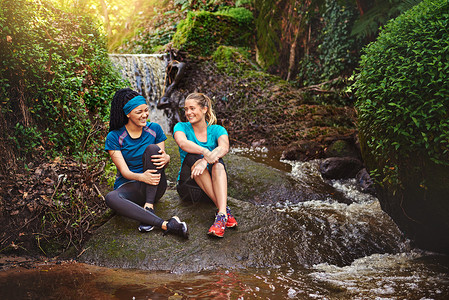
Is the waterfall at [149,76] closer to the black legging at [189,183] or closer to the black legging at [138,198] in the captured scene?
the black legging at [189,183]

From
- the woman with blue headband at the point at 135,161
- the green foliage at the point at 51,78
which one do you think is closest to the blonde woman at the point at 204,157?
the woman with blue headband at the point at 135,161

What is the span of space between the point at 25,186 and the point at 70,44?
9.16ft

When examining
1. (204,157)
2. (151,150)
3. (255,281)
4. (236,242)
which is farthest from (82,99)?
(255,281)

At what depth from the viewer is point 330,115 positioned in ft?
35.0

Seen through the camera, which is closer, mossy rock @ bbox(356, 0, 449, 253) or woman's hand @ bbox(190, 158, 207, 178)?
mossy rock @ bbox(356, 0, 449, 253)

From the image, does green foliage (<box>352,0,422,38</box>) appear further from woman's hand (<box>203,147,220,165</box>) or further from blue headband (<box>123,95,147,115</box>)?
blue headband (<box>123,95,147,115</box>)

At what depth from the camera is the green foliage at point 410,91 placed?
346cm

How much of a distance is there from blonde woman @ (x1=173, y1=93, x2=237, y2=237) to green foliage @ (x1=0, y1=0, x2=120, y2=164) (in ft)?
4.79

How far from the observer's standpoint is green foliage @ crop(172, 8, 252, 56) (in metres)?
12.8

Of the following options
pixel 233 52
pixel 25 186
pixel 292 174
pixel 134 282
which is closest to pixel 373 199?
pixel 292 174

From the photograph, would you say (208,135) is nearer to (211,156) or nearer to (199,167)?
(211,156)

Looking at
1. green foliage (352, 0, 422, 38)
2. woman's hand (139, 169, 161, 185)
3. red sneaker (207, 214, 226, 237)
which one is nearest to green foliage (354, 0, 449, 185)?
red sneaker (207, 214, 226, 237)

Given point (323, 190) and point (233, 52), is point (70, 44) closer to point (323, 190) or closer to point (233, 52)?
point (323, 190)

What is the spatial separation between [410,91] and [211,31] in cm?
1077
